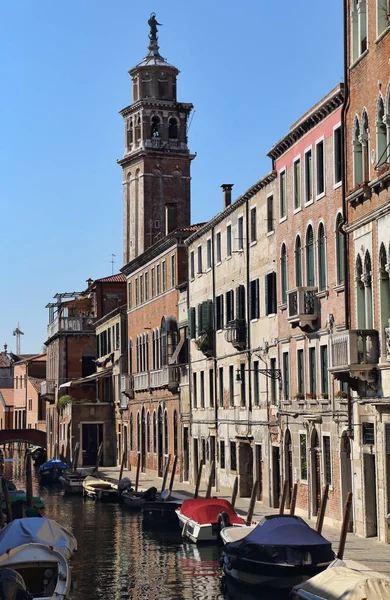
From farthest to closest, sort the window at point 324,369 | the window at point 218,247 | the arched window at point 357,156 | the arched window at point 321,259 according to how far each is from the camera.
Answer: the window at point 218,247
the arched window at point 321,259
the window at point 324,369
the arched window at point 357,156

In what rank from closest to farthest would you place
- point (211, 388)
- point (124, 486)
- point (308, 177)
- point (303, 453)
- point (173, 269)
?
point (308, 177) → point (303, 453) → point (211, 388) → point (124, 486) → point (173, 269)

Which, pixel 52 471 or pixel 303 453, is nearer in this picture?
pixel 303 453

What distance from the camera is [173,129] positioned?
2682 inches

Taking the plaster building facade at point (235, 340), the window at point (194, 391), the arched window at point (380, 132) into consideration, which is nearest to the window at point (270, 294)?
the plaster building facade at point (235, 340)

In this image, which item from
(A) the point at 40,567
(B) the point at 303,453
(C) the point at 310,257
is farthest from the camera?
(B) the point at 303,453

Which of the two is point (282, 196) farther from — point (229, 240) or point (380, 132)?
point (380, 132)

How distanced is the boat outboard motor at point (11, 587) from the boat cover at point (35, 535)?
4115 mm

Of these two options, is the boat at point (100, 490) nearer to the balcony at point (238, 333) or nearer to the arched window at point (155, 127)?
the balcony at point (238, 333)

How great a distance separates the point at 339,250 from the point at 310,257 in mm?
2502

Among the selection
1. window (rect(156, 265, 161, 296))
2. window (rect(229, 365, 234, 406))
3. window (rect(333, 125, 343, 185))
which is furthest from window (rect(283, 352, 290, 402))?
window (rect(156, 265, 161, 296))

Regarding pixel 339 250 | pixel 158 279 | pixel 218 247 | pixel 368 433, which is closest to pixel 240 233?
pixel 218 247

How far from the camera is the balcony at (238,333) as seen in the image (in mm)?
38250

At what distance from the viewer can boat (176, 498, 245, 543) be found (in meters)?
29.2

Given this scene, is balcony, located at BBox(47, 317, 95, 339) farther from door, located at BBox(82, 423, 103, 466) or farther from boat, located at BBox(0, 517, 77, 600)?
boat, located at BBox(0, 517, 77, 600)
